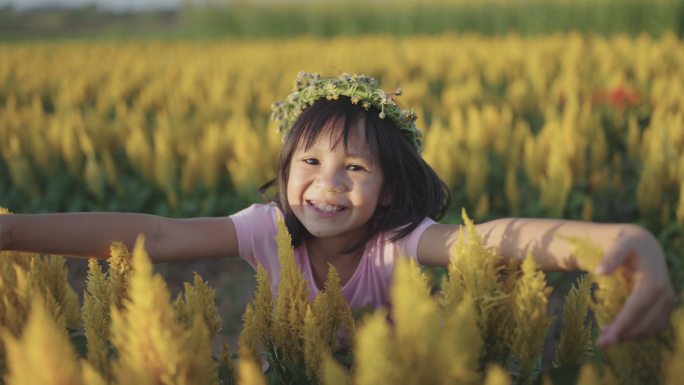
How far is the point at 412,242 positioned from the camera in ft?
6.59

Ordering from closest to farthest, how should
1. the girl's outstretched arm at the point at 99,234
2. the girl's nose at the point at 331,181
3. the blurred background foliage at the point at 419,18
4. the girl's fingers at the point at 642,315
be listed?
1. the girl's fingers at the point at 642,315
2. the girl's outstretched arm at the point at 99,234
3. the girl's nose at the point at 331,181
4. the blurred background foliage at the point at 419,18

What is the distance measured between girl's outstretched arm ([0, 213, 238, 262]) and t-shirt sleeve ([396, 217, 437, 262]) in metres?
0.55

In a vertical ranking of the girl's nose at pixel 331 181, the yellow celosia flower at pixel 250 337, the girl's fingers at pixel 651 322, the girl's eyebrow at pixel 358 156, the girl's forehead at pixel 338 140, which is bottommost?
the yellow celosia flower at pixel 250 337

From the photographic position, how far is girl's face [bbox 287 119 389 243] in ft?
6.48

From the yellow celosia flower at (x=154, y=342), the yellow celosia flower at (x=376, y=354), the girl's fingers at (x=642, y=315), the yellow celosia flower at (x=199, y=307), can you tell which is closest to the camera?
the yellow celosia flower at (x=376, y=354)

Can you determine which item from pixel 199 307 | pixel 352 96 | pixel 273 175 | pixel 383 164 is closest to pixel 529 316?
pixel 199 307

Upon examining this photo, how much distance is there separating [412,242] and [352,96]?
48 centimetres

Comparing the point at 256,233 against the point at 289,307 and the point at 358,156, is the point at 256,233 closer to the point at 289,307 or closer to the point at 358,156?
the point at 358,156

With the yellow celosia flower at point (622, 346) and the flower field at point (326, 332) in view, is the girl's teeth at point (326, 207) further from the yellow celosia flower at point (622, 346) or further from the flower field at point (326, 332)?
the yellow celosia flower at point (622, 346)

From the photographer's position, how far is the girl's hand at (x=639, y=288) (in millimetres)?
1088

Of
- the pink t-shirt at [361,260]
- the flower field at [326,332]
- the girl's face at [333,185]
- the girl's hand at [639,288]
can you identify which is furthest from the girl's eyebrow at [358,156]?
the girl's hand at [639,288]

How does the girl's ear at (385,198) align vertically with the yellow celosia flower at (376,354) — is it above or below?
above

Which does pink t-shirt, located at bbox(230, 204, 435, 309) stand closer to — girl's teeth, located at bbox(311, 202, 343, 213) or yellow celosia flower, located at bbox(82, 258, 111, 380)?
girl's teeth, located at bbox(311, 202, 343, 213)

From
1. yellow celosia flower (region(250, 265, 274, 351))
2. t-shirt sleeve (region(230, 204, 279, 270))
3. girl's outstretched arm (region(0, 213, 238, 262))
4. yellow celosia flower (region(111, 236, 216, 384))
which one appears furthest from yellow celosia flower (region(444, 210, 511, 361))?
t-shirt sleeve (region(230, 204, 279, 270))
